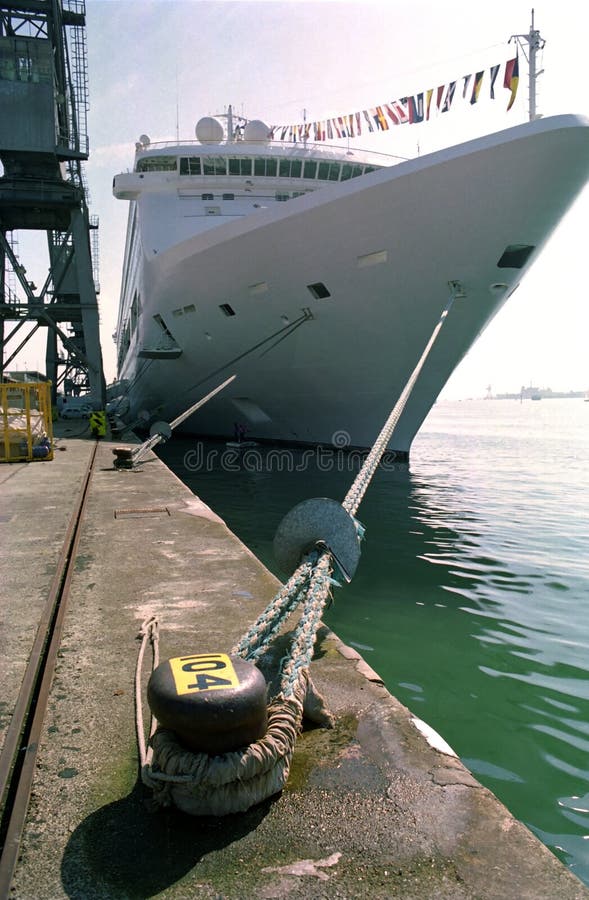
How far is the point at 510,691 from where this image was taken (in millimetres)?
4609

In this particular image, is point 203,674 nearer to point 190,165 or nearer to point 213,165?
point 213,165

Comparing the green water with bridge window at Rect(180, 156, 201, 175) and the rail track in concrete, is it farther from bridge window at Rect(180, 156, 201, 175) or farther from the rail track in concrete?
bridge window at Rect(180, 156, 201, 175)

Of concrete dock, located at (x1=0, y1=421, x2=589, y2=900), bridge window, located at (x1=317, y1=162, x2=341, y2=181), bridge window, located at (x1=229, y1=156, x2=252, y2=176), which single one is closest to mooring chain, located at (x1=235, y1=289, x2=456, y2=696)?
concrete dock, located at (x1=0, y1=421, x2=589, y2=900)

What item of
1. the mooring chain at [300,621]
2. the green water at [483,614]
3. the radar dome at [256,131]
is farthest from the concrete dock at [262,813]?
the radar dome at [256,131]

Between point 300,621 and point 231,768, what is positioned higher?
point 300,621

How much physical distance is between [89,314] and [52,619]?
75.1 feet

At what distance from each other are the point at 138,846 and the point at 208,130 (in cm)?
2336

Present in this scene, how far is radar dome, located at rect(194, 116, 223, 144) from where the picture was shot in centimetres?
2180

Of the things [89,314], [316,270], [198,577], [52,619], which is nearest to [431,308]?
[316,270]

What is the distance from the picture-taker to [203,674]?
Result: 86.7 inches

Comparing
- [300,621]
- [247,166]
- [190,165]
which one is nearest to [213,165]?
[190,165]

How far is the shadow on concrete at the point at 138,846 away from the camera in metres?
1.83

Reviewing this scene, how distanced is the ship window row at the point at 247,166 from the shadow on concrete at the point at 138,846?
66.8 feet

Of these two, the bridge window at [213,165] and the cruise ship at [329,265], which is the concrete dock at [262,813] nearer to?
the cruise ship at [329,265]
